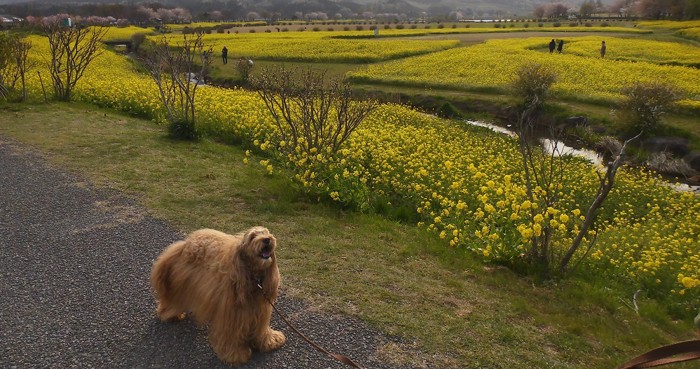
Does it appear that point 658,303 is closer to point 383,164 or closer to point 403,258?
point 403,258

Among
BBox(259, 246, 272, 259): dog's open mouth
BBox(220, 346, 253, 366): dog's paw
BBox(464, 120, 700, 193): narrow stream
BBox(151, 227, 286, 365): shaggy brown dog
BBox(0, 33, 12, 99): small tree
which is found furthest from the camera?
BBox(0, 33, 12, 99): small tree

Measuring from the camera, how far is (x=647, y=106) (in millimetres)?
18516

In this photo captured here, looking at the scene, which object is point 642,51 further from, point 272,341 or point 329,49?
point 272,341

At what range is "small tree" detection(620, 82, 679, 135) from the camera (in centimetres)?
1848

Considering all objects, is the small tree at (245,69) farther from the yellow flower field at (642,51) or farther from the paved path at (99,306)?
the yellow flower field at (642,51)

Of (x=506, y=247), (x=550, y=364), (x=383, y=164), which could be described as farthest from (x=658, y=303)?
(x=383, y=164)

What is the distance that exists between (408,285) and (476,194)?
4.40 m

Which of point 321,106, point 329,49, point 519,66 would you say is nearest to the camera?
point 321,106

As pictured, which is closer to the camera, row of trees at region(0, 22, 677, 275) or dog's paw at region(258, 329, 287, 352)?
dog's paw at region(258, 329, 287, 352)

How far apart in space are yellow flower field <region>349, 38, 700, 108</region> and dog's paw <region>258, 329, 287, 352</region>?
73.5 ft

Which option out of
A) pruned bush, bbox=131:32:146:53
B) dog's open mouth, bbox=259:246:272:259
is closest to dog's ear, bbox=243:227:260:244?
dog's open mouth, bbox=259:246:272:259

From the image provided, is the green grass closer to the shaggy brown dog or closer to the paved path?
the paved path

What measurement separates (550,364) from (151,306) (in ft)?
13.2

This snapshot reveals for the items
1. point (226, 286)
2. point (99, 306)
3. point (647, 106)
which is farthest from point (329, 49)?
point (226, 286)
